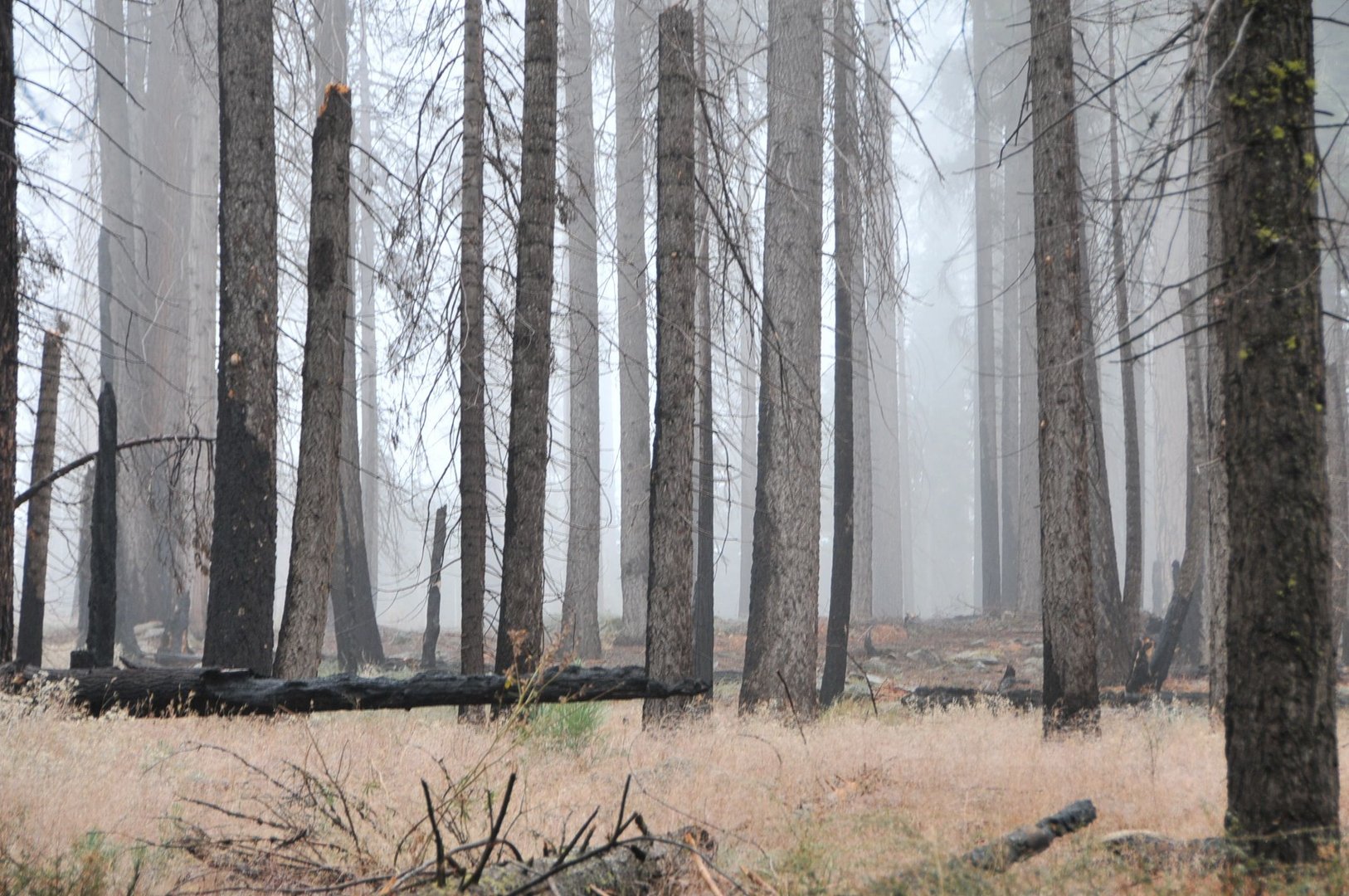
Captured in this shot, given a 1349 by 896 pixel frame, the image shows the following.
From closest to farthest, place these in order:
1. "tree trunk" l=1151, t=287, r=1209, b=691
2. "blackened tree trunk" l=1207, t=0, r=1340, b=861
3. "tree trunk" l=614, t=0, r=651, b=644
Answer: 1. "blackened tree trunk" l=1207, t=0, r=1340, b=861
2. "tree trunk" l=1151, t=287, r=1209, b=691
3. "tree trunk" l=614, t=0, r=651, b=644

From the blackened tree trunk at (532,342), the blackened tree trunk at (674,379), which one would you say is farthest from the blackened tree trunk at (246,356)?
the blackened tree trunk at (674,379)

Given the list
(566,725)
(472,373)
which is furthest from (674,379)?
(566,725)

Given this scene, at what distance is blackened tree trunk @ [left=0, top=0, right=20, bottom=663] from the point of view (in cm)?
610

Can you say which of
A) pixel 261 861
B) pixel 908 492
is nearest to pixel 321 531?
pixel 261 861

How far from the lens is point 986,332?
30.4 metres

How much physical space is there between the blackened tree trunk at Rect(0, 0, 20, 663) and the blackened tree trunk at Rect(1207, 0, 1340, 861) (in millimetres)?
6110

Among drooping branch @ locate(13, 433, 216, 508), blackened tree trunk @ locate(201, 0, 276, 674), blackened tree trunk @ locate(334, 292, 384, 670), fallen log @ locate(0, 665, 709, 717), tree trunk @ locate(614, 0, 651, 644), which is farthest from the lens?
tree trunk @ locate(614, 0, 651, 644)

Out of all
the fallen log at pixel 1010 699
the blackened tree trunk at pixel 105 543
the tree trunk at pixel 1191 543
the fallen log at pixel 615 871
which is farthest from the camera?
the tree trunk at pixel 1191 543

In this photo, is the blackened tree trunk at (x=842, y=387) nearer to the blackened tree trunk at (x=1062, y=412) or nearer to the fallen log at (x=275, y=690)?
the blackened tree trunk at (x=1062, y=412)

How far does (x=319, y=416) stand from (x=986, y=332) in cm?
2433

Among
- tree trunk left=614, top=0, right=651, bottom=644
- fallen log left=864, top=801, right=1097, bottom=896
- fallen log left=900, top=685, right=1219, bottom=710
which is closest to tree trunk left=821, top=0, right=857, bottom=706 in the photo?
fallen log left=900, top=685, right=1219, bottom=710

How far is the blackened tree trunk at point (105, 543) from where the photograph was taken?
32.2 feet

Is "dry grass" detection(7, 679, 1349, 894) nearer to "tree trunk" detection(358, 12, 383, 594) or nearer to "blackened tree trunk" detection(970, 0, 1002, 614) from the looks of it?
"blackened tree trunk" detection(970, 0, 1002, 614)

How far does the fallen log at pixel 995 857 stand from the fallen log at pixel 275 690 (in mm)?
2413
